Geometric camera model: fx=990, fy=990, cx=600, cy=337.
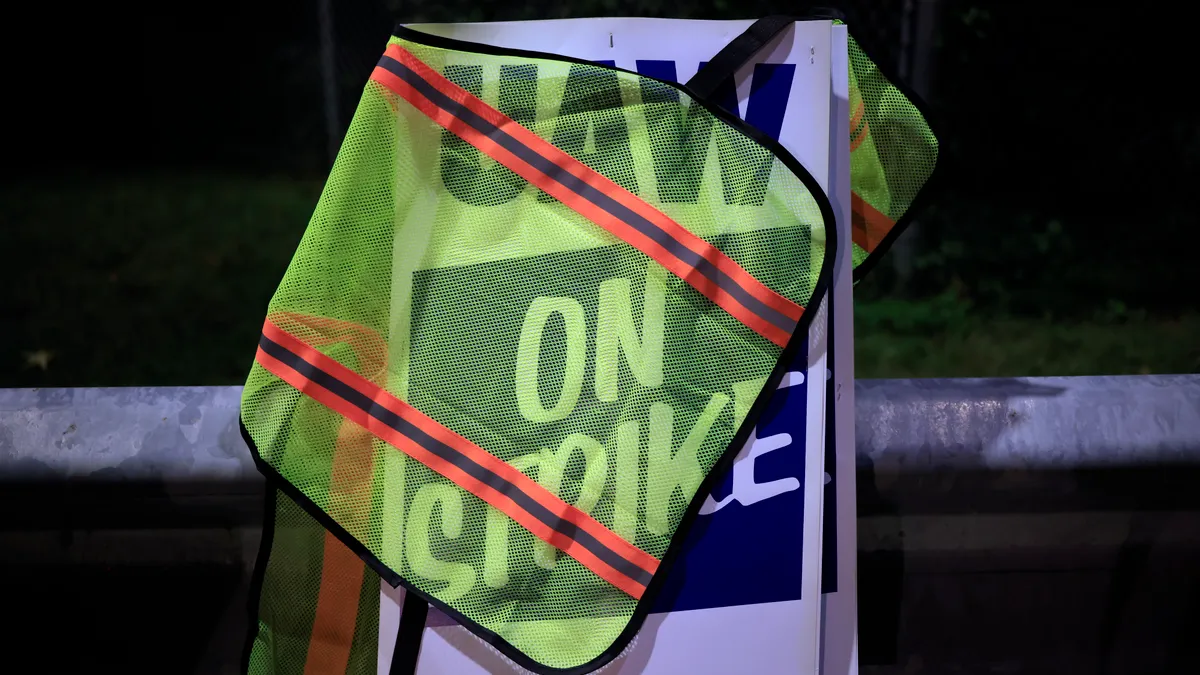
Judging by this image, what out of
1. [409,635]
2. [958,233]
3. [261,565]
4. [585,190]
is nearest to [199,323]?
[261,565]

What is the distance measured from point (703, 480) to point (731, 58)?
2.26ft

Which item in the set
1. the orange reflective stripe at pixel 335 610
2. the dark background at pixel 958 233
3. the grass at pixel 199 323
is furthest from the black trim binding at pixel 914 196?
the grass at pixel 199 323

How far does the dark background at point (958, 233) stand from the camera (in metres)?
4.07

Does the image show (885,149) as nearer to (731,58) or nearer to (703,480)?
(731,58)

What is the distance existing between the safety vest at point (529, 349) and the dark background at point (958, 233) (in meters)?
2.16

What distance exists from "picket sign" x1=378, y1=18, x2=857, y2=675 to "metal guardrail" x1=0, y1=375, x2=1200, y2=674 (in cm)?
25

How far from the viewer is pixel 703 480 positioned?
162 cm

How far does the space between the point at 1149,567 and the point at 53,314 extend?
14.0ft

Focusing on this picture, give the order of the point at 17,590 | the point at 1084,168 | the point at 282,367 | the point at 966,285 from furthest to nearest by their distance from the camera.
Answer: the point at 1084,168, the point at 966,285, the point at 17,590, the point at 282,367

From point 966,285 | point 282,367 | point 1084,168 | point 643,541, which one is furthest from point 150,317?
point 1084,168

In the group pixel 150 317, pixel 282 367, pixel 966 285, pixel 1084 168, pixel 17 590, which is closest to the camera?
pixel 282 367

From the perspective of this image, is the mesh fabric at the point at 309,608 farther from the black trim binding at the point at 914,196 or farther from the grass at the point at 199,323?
the grass at the point at 199,323

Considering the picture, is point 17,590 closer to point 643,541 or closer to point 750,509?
point 643,541

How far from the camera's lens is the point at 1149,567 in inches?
78.4
